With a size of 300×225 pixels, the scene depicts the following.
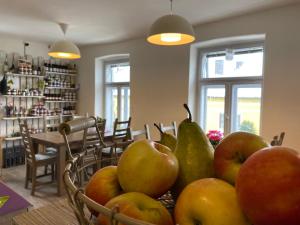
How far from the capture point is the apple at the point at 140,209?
411 mm

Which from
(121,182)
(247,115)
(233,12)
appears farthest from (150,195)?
(247,115)

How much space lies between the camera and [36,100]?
5.36 meters

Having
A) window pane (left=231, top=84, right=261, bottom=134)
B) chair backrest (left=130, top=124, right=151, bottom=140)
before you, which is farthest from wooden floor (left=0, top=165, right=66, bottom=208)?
window pane (left=231, top=84, right=261, bottom=134)

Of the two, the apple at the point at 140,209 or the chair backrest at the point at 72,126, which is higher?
the chair backrest at the point at 72,126

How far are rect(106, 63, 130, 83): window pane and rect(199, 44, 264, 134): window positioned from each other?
5.95 ft

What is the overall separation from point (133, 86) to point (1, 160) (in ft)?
8.51

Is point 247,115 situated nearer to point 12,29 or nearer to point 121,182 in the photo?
point 121,182

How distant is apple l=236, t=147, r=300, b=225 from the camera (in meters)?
0.35

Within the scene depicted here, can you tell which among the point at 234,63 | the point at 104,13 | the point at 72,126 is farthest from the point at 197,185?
the point at 234,63

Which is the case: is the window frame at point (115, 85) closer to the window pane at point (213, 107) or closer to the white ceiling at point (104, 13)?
the white ceiling at point (104, 13)

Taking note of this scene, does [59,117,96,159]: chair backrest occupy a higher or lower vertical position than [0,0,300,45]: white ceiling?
lower

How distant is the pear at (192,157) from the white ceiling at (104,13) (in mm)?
2600

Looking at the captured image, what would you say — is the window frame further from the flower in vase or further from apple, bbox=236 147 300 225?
apple, bbox=236 147 300 225

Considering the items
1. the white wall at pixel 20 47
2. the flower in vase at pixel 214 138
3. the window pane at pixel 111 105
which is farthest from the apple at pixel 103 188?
the white wall at pixel 20 47
